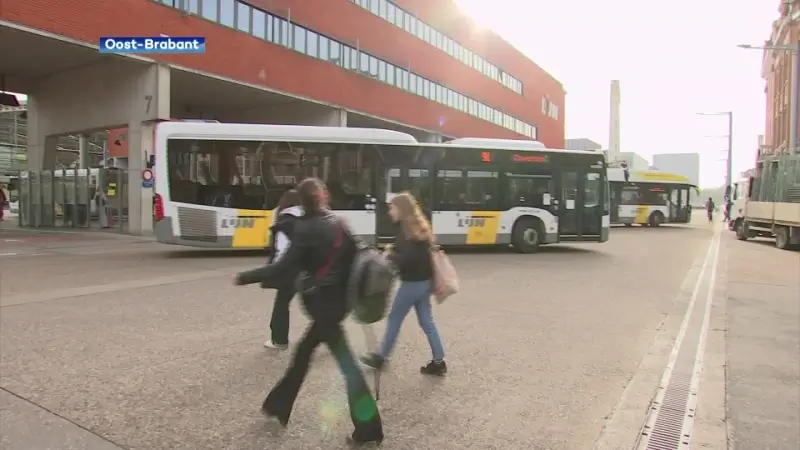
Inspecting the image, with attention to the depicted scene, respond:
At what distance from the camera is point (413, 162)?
15.2 meters

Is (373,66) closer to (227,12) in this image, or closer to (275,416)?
(227,12)

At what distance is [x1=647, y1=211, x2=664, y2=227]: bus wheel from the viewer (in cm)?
3328

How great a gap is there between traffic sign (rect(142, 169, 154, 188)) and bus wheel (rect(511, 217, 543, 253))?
12.7 meters

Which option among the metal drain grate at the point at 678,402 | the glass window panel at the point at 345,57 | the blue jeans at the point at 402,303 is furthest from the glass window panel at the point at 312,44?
the blue jeans at the point at 402,303

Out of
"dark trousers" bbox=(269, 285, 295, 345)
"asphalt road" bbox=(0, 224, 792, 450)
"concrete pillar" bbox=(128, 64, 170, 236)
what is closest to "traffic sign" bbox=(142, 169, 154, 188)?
"concrete pillar" bbox=(128, 64, 170, 236)

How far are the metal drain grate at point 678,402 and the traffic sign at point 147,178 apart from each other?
1804 centimetres

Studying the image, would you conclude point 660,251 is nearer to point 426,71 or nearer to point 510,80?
point 426,71

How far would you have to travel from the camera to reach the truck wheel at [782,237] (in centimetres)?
2005

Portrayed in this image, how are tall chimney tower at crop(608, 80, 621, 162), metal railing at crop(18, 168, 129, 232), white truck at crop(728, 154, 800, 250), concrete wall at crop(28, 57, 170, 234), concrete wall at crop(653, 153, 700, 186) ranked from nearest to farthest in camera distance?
white truck at crop(728, 154, 800, 250) → concrete wall at crop(28, 57, 170, 234) → metal railing at crop(18, 168, 129, 232) → concrete wall at crop(653, 153, 700, 186) → tall chimney tower at crop(608, 80, 621, 162)

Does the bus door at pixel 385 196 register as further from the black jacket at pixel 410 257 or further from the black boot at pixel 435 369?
the black jacket at pixel 410 257

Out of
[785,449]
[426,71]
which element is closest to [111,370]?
[785,449]

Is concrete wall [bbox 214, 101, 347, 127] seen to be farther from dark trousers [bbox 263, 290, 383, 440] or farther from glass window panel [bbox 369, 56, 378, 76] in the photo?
dark trousers [bbox 263, 290, 383, 440]

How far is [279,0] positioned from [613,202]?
20196 mm

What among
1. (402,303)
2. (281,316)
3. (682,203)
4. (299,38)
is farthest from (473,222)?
(682,203)
